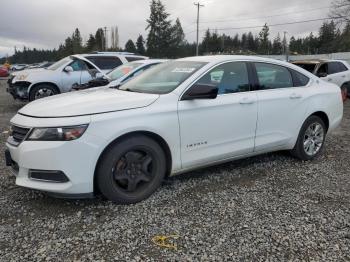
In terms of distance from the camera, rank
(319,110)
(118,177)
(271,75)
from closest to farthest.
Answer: (118,177)
(271,75)
(319,110)

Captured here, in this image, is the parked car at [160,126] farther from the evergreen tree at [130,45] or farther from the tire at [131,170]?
the evergreen tree at [130,45]

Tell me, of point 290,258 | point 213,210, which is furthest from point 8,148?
point 290,258

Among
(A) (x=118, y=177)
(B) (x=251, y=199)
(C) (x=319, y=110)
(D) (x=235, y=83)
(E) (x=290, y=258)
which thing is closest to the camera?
(E) (x=290, y=258)

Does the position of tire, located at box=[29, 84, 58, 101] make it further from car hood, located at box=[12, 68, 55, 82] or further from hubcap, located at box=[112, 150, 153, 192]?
hubcap, located at box=[112, 150, 153, 192]

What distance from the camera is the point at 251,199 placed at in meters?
4.23

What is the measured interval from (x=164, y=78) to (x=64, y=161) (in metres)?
1.73

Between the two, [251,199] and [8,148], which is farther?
[251,199]

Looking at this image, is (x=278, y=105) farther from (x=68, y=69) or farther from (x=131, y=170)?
(x=68, y=69)

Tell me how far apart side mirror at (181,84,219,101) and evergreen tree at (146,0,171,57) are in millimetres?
70631

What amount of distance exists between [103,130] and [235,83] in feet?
6.32

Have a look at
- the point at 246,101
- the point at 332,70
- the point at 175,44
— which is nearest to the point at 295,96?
the point at 246,101

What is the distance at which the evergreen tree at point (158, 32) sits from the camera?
74312 mm

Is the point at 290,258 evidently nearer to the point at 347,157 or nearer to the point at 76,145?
the point at 76,145

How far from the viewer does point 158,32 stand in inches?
2948
